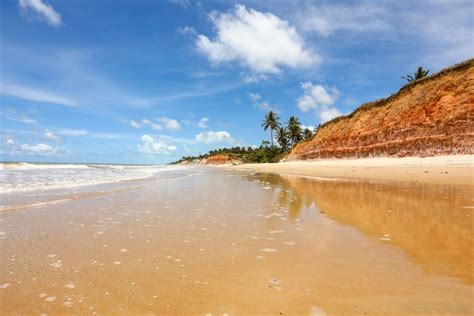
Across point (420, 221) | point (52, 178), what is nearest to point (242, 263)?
point (420, 221)

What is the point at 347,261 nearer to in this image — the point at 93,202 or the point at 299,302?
the point at 299,302

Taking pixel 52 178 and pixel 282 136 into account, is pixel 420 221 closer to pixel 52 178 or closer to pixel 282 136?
pixel 52 178

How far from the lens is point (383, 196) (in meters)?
9.67

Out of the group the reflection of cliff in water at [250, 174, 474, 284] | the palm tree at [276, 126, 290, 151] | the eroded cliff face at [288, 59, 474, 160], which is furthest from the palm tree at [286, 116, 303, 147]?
the reflection of cliff in water at [250, 174, 474, 284]

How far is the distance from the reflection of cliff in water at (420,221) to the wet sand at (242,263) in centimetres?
3

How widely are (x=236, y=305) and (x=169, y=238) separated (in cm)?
265

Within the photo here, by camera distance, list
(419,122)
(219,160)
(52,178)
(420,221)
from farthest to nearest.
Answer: (219,160)
(419,122)
(52,178)
(420,221)

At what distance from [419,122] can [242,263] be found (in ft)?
93.8

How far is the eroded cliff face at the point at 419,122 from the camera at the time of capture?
23.1m

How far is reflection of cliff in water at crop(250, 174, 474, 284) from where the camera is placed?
3791 millimetres

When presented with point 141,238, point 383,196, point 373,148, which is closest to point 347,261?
point 141,238

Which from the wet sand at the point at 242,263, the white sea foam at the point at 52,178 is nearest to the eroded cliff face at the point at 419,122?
the wet sand at the point at 242,263

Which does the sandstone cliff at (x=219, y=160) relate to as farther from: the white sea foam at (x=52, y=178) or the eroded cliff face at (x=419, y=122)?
the white sea foam at (x=52, y=178)

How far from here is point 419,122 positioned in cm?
2684
